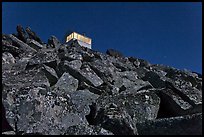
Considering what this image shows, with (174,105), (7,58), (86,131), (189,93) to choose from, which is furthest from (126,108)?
(7,58)

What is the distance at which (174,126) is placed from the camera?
5359mm

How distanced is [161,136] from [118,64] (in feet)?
22.1

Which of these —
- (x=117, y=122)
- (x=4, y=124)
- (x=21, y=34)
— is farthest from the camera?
(x=21, y=34)

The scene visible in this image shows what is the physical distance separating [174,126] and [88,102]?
80.0 inches

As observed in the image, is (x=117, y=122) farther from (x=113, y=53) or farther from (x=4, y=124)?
(x=113, y=53)

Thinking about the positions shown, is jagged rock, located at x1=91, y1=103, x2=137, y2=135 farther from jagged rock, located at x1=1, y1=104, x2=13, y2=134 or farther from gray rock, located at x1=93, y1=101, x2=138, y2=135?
jagged rock, located at x1=1, y1=104, x2=13, y2=134

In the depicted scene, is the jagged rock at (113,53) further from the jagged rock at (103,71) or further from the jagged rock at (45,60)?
the jagged rock at (45,60)

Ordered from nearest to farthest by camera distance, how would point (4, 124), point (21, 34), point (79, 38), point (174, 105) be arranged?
point (4, 124) < point (174, 105) < point (21, 34) < point (79, 38)

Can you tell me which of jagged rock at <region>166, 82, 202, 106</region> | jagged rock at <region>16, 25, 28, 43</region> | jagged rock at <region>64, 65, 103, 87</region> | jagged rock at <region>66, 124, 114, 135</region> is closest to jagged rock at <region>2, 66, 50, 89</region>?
jagged rock at <region>64, 65, 103, 87</region>

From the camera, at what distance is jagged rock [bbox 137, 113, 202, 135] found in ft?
17.1

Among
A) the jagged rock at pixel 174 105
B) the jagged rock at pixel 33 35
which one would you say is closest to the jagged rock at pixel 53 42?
the jagged rock at pixel 33 35

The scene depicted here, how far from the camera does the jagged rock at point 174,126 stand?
5.22m

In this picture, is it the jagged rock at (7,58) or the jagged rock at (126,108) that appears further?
the jagged rock at (7,58)

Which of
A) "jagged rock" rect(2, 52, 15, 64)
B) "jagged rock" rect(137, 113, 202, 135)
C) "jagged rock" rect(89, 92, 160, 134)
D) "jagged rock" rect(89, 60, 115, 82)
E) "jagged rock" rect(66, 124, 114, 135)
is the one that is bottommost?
"jagged rock" rect(66, 124, 114, 135)
